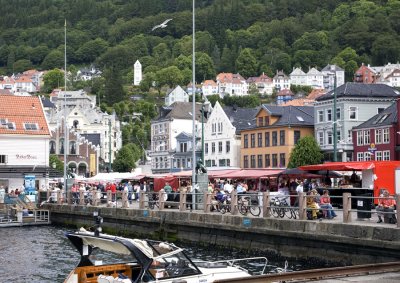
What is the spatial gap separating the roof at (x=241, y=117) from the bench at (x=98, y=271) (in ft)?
249

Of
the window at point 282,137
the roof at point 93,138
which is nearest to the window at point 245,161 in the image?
the window at point 282,137

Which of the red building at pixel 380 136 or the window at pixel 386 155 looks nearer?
the red building at pixel 380 136

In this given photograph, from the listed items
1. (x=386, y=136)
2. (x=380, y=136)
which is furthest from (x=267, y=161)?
(x=386, y=136)

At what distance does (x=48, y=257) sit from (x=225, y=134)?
6498 centimetres

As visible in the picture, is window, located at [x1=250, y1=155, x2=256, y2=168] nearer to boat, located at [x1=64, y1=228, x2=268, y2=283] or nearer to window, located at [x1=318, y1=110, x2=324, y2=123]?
window, located at [x1=318, y1=110, x2=324, y2=123]

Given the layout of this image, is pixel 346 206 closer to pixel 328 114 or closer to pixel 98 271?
pixel 98 271

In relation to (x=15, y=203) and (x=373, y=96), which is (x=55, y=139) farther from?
(x=15, y=203)

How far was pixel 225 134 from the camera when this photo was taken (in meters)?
98.6

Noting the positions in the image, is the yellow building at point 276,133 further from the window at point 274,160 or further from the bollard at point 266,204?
the bollard at point 266,204

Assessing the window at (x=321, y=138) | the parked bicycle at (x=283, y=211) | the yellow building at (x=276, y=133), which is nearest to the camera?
the parked bicycle at (x=283, y=211)

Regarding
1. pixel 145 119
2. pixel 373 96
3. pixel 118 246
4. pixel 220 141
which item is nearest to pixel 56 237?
Answer: pixel 118 246

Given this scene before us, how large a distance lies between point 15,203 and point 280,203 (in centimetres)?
2619

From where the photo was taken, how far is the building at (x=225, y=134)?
9738 centimetres

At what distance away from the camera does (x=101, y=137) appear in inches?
5915
